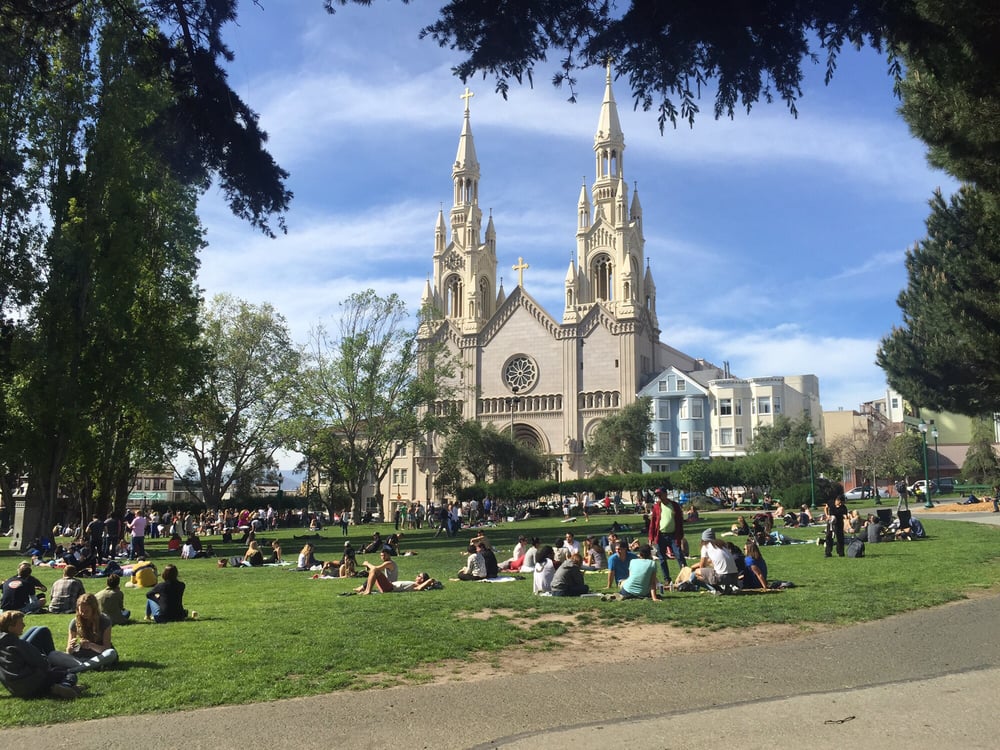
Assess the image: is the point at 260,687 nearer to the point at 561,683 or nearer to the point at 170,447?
the point at 561,683

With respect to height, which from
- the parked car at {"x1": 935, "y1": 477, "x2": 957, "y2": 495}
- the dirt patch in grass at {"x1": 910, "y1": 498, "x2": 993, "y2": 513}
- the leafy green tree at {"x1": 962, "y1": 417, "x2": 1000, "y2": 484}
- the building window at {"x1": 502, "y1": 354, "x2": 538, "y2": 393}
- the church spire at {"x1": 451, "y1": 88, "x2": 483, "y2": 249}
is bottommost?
the dirt patch in grass at {"x1": 910, "y1": 498, "x2": 993, "y2": 513}

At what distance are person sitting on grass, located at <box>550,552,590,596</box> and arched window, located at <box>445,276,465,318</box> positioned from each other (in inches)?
2965

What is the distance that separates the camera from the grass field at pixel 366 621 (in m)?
7.70

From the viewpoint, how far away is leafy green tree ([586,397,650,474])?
221 feet

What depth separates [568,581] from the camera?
13.7 m

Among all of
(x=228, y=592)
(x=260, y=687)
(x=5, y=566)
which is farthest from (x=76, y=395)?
(x=260, y=687)

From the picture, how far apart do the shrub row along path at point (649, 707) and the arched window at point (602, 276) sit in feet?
243

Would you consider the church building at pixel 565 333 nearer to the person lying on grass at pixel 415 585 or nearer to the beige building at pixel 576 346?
the beige building at pixel 576 346

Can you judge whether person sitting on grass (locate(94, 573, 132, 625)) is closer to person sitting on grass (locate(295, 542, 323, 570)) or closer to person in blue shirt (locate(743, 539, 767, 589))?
person sitting on grass (locate(295, 542, 323, 570))

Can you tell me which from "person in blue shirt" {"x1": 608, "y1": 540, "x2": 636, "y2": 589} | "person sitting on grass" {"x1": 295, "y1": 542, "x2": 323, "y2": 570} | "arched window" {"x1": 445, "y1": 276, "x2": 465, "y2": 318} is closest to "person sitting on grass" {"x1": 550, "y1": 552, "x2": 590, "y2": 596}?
"person in blue shirt" {"x1": 608, "y1": 540, "x2": 636, "y2": 589}

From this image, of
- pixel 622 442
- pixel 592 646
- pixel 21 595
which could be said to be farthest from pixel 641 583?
pixel 622 442

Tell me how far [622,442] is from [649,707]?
61564 millimetres

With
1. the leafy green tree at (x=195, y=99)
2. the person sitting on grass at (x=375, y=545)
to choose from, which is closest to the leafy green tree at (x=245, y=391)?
the person sitting on grass at (x=375, y=545)

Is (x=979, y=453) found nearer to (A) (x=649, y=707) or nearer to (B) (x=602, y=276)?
(B) (x=602, y=276)
